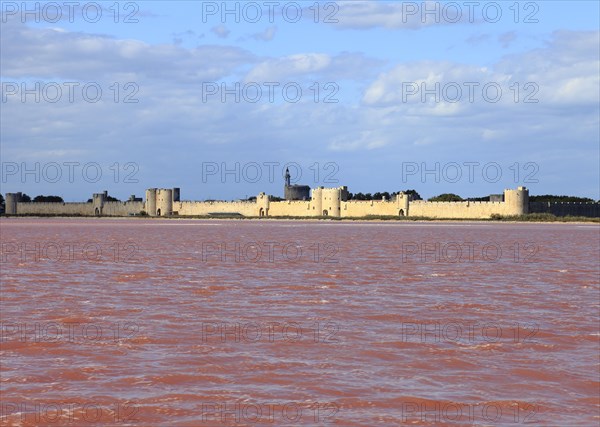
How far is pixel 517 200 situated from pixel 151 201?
49.7 metres

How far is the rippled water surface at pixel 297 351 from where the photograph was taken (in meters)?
7.09

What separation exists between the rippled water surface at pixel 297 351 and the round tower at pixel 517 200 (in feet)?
216

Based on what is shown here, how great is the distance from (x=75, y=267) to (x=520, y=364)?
16.6 m

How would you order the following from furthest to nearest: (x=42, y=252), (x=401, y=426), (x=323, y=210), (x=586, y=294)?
(x=323, y=210)
(x=42, y=252)
(x=586, y=294)
(x=401, y=426)

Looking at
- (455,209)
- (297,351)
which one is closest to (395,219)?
(455,209)

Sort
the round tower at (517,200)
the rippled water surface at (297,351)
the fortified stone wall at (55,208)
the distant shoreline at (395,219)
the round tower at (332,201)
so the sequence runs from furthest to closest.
A: the fortified stone wall at (55,208) < the round tower at (332,201) < the distant shoreline at (395,219) < the round tower at (517,200) < the rippled water surface at (297,351)

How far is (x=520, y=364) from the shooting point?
8914mm

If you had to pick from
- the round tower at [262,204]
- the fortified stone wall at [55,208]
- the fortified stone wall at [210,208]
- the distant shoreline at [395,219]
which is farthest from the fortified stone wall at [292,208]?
the fortified stone wall at [55,208]

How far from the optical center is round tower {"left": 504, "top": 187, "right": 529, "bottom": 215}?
83.6 meters

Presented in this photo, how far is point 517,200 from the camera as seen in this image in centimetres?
8419

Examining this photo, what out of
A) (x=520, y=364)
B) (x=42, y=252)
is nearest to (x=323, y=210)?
(x=42, y=252)

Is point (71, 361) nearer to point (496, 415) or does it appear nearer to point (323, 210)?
point (496, 415)

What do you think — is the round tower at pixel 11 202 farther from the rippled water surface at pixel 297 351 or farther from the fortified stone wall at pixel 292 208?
the rippled water surface at pixel 297 351

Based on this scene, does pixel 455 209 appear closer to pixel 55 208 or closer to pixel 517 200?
pixel 517 200
